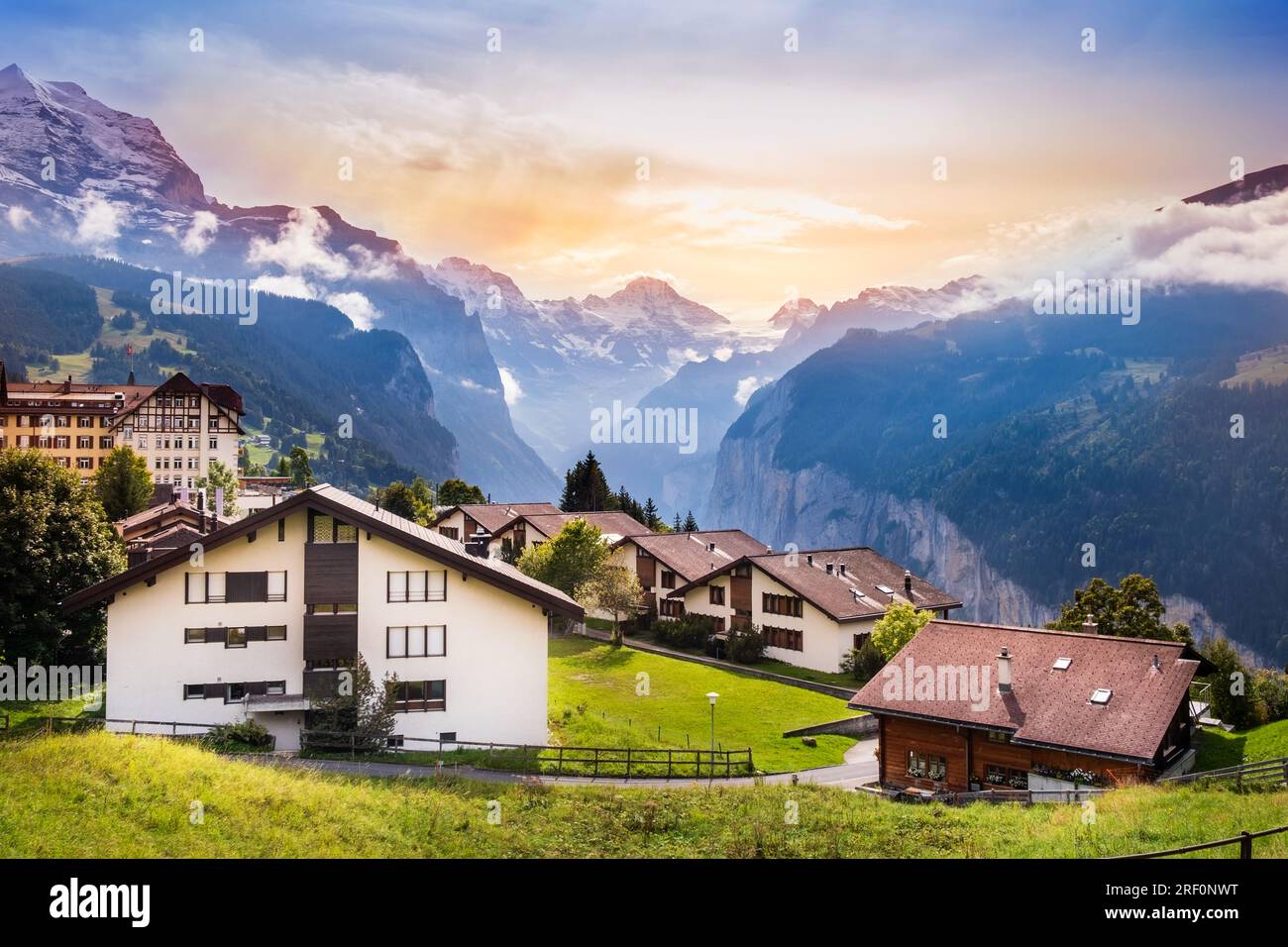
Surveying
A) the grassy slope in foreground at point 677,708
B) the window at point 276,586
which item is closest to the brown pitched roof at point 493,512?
the grassy slope in foreground at point 677,708

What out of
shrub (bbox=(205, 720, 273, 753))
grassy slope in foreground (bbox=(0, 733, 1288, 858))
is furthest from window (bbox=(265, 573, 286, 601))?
grassy slope in foreground (bbox=(0, 733, 1288, 858))

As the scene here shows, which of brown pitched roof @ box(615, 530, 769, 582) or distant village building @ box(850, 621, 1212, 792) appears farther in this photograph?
brown pitched roof @ box(615, 530, 769, 582)

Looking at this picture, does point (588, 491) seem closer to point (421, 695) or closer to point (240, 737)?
point (421, 695)

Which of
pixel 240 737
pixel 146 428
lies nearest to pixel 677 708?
pixel 240 737

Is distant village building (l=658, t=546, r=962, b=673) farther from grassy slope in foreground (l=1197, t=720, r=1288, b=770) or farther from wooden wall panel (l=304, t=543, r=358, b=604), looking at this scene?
wooden wall panel (l=304, t=543, r=358, b=604)

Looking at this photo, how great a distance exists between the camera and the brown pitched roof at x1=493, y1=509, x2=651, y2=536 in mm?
84688

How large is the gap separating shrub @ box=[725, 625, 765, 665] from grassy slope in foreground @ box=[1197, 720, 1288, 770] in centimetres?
2837

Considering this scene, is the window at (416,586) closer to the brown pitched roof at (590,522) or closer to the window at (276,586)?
the window at (276,586)

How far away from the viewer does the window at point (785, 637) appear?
6153 centimetres

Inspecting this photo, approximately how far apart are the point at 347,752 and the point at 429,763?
10.9ft
